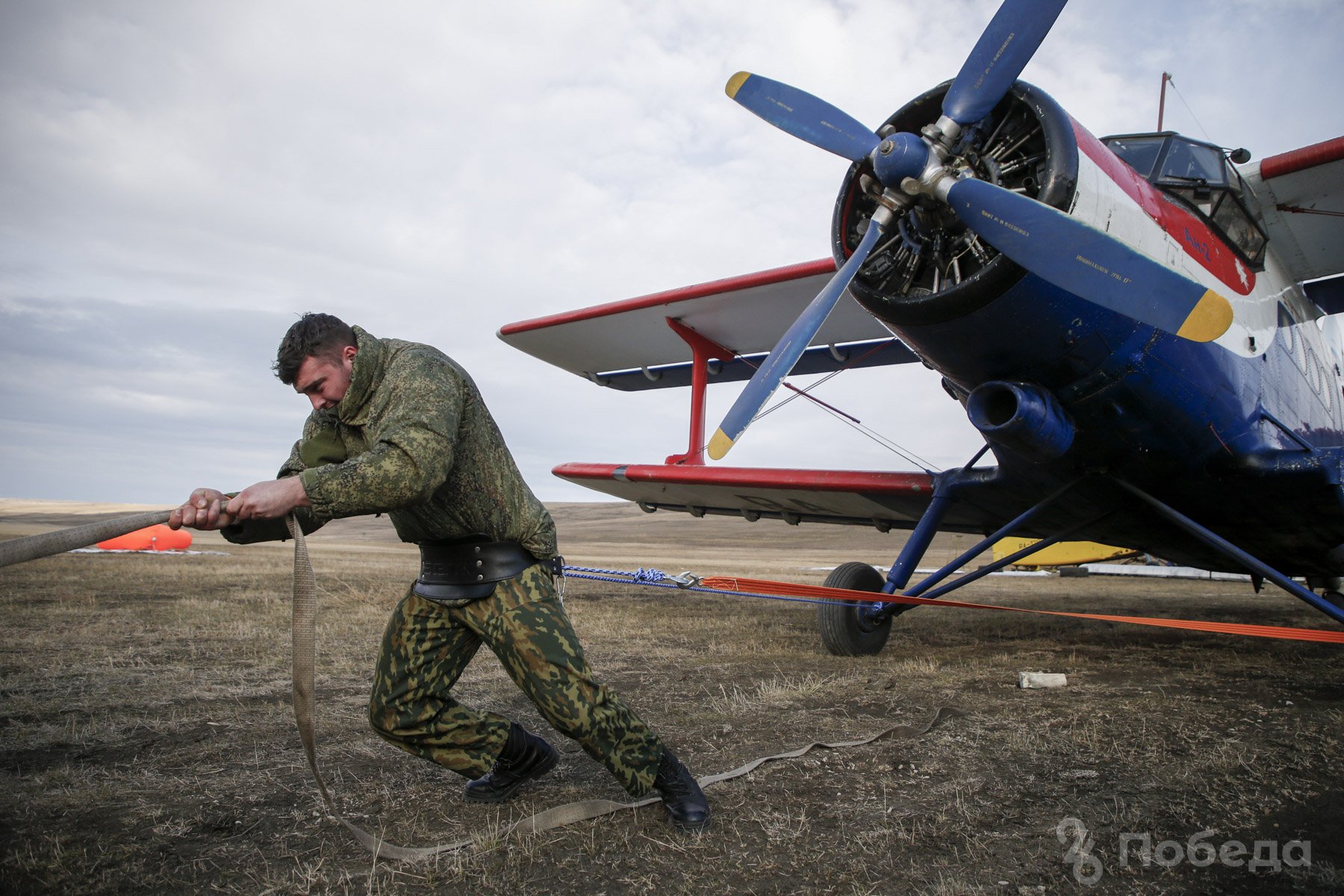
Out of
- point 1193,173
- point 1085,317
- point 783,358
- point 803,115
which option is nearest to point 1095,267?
point 1085,317

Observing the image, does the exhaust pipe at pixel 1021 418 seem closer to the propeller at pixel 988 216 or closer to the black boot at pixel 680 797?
the propeller at pixel 988 216

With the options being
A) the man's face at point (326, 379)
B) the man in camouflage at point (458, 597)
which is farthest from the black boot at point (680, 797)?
the man's face at point (326, 379)

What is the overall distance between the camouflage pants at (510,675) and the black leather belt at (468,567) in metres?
0.04

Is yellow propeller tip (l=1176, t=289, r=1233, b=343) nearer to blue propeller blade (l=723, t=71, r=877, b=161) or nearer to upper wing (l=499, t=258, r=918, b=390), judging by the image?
blue propeller blade (l=723, t=71, r=877, b=161)

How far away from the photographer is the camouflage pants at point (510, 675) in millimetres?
2578

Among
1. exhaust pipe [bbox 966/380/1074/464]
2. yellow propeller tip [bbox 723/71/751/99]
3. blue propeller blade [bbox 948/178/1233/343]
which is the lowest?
exhaust pipe [bbox 966/380/1074/464]

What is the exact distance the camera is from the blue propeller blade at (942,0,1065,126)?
3834 mm

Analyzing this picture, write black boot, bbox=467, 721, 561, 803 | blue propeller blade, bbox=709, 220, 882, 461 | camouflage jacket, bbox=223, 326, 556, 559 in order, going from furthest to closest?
1. blue propeller blade, bbox=709, 220, 882, 461
2. black boot, bbox=467, 721, 561, 803
3. camouflage jacket, bbox=223, 326, 556, 559

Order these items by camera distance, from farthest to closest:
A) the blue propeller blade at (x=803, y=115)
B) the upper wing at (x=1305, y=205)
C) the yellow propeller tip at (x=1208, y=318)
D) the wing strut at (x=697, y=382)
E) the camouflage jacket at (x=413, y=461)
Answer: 1. the wing strut at (x=697, y=382)
2. the upper wing at (x=1305, y=205)
3. the blue propeller blade at (x=803, y=115)
4. the yellow propeller tip at (x=1208, y=318)
5. the camouflage jacket at (x=413, y=461)

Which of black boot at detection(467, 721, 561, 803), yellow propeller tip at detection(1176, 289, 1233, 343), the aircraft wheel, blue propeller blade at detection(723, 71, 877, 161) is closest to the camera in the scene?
black boot at detection(467, 721, 561, 803)

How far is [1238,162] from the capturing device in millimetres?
5402

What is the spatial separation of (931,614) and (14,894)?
10.2 m

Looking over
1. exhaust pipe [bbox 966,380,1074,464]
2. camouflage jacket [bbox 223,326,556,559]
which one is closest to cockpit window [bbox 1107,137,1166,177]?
exhaust pipe [bbox 966,380,1074,464]

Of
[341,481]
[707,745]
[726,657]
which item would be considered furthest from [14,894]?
[726,657]
